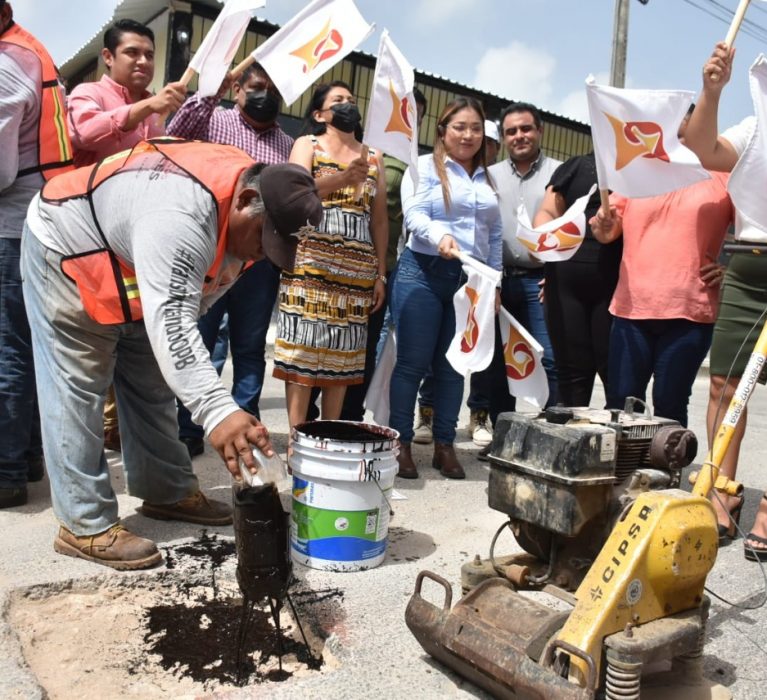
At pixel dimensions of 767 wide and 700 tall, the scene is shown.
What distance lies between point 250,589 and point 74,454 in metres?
1.08

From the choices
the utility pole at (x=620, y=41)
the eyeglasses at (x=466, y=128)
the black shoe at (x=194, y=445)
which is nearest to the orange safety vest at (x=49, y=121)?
the black shoe at (x=194, y=445)

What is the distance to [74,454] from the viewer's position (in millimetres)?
3295

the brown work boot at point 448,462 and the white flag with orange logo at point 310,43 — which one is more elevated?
the white flag with orange logo at point 310,43

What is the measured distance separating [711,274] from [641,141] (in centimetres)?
88

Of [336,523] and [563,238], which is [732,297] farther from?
[336,523]

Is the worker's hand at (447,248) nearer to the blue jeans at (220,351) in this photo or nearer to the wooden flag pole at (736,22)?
the blue jeans at (220,351)

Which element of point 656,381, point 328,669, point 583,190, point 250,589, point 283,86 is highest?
point 283,86

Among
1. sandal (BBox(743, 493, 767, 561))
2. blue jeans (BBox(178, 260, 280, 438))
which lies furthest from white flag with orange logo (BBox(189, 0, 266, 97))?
sandal (BBox(743, 493, 767, 561))

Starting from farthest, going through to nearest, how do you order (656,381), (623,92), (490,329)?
(490,329) < (656,381) < (623,92)

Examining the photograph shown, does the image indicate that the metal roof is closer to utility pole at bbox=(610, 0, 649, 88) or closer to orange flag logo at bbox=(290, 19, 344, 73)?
utility pole at bbox=(610, 0, 649, 88)

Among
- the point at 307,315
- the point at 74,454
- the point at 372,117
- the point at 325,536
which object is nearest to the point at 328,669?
the point at 325,536

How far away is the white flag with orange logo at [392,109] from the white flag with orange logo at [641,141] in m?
1.10

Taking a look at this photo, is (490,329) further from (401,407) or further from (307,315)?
(307,315)

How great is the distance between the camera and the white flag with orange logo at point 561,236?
14.6 ft
